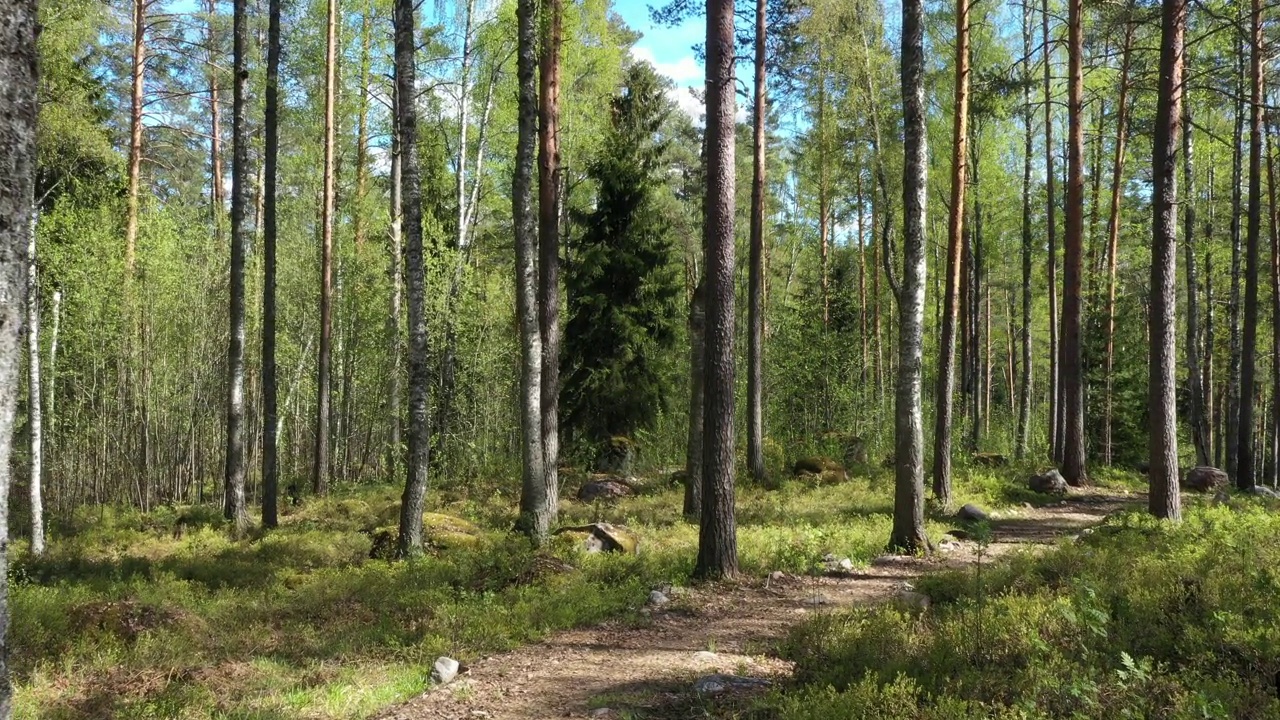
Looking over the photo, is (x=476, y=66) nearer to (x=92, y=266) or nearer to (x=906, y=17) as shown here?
(x=92, y=266)

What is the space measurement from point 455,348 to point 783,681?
14.4 metres

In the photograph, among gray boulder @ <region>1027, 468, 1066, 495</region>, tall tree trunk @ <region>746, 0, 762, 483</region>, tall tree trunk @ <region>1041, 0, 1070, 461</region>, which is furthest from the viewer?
tall tree trunk @ <region>1041, 0, 1070, 461</region>

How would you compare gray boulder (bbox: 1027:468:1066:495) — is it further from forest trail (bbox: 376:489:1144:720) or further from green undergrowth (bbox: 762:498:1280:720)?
green undergrowth (bbox: 762:498:1280:720)

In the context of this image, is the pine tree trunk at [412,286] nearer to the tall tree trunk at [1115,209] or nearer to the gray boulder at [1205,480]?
the tall tree trunk at [1115,209]

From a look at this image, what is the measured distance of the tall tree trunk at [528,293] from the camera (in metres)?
10.7

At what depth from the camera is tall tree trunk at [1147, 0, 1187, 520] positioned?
32.9ft

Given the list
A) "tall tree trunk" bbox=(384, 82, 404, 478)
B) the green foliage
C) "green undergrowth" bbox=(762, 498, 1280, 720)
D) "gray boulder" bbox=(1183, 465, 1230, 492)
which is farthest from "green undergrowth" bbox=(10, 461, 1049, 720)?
"gray boulder" bbox=(1183, 465, 1230, 492)

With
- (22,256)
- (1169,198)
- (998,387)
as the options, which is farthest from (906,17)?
(998,387)

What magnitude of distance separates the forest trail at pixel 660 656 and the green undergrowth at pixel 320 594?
0.35 m

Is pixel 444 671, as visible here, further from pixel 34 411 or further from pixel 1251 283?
pixel 1251 283

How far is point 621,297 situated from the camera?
17109 millimetres

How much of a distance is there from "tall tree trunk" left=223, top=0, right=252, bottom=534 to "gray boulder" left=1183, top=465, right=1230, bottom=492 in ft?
64.8

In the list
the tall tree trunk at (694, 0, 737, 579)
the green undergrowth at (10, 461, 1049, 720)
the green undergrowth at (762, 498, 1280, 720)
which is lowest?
the green undergrowth at (10, 461, 1049, 720)

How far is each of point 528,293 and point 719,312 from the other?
12.1 feet
